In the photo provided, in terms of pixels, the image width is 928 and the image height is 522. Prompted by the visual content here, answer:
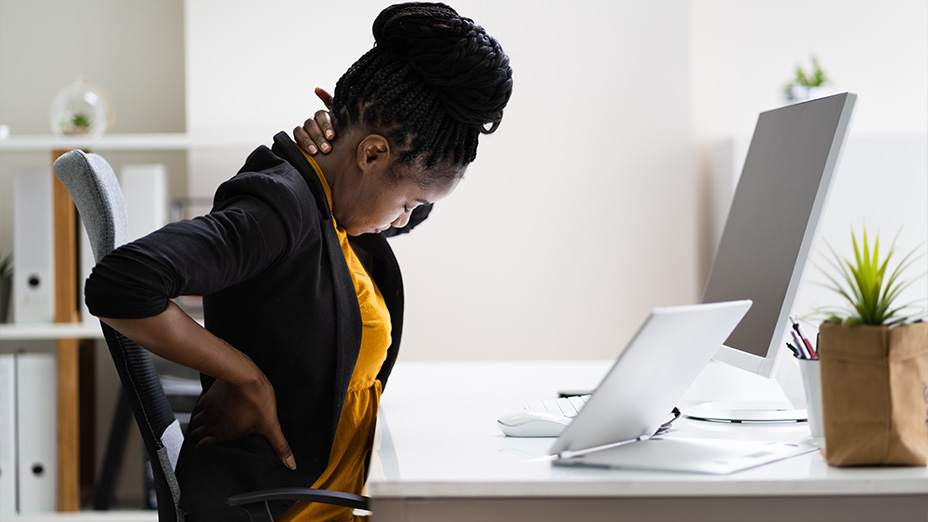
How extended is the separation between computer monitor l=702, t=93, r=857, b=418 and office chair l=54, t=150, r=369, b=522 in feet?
2.25

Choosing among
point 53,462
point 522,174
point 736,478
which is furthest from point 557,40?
point 736,478

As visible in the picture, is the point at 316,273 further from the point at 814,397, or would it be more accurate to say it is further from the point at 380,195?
the point at 814,397

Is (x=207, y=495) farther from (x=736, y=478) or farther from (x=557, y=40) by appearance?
(x=557, y=40)

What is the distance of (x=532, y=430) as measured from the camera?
98 cm

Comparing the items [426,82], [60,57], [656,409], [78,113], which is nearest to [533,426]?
[656,409]

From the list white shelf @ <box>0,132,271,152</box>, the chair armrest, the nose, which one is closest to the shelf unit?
white shelf @ <box>0,132,271,152</box>

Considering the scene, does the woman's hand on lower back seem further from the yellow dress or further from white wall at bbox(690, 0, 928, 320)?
white wall at bbox(690, 0, 928, 320)

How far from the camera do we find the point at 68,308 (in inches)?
95.9

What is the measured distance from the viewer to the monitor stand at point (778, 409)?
1103 mm

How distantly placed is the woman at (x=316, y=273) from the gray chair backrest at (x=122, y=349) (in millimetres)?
34

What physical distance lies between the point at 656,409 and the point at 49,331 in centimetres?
202

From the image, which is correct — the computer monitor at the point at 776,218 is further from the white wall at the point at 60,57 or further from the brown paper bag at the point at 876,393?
the white wall at the point at 60,57

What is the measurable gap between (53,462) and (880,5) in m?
2.97

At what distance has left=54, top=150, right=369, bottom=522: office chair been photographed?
105 centimetres
